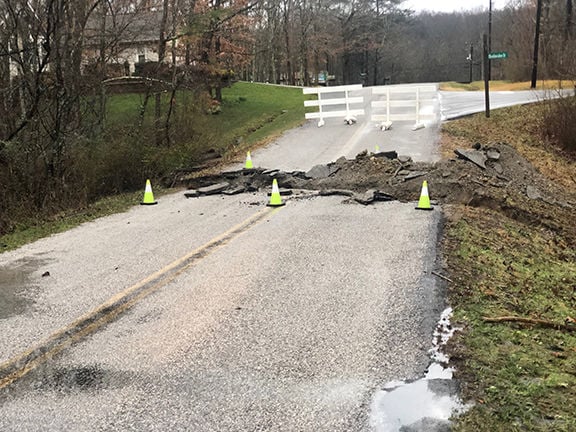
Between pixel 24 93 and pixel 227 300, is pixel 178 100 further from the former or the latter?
pixel 227 300

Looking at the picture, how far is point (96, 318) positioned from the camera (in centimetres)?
552

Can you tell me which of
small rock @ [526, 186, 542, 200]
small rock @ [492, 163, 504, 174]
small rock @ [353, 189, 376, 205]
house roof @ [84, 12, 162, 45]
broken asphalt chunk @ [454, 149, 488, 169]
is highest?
house roof @ [84, 12, 162, 45]

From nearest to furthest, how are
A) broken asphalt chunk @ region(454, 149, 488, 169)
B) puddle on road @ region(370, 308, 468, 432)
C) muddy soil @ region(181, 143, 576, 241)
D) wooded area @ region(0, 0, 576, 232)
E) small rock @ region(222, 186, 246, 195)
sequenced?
puddle on road @ region(370, 308, 468, 432)
muddy soil @ region(181, 143, 576, 241)
wooded area @ region(0, 0, 576, 232)
small rock @ region(222, 186, 246, 195)
broken asphalt chunk @ region(454, 149, 488, 169)

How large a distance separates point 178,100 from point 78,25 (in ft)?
18.7

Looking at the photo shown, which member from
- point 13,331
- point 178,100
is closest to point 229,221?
point 13,331

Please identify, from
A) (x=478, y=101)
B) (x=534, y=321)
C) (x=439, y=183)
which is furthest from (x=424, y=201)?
(x=478, y=101)

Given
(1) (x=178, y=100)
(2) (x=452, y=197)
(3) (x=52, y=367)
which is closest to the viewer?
(3) (x=52, y=367)

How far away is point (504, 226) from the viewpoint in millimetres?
10133

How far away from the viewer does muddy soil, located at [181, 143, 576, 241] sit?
1144 centimetres

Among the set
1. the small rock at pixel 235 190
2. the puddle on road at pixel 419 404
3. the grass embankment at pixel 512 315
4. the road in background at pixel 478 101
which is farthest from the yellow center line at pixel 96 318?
the road in background at pixel 478 101

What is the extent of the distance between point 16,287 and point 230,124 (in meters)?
22.9

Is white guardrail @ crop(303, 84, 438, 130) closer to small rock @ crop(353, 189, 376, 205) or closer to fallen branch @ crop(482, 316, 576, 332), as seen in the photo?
small rock @ crop(353, 189, 376, 205)

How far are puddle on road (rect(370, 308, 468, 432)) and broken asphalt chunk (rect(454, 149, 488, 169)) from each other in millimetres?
10766

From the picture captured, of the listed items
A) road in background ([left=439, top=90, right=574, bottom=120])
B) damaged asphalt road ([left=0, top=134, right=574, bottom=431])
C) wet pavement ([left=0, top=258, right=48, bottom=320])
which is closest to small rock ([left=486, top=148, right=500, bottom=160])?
damaged asphalt road ([left=0, top=134, right=574, bottom=431])
